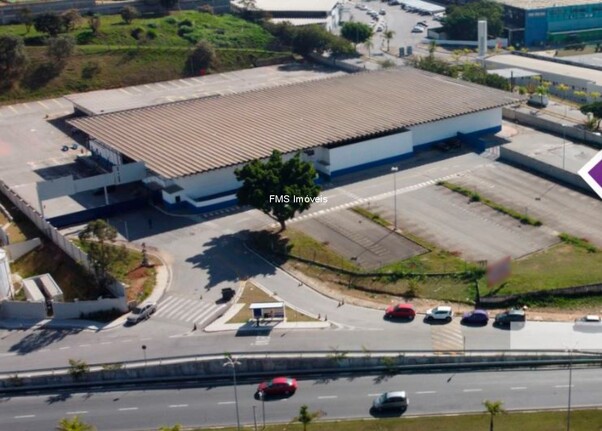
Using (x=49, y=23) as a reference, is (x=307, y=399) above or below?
below

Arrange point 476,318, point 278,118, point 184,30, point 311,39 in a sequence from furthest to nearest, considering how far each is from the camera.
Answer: point 184,30
point 311,39
point 278,118
point 476,318

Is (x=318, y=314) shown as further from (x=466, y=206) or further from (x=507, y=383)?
(x=466, y=206)

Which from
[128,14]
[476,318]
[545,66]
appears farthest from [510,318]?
[128,14]

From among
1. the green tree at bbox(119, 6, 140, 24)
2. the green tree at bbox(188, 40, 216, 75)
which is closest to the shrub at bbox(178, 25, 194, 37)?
the green tree at bbox(119, 6, 140, 24)

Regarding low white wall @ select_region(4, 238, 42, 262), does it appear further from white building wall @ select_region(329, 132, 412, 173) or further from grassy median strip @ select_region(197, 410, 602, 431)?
grassy median strip @ select_region(197, 410, 602, 431)

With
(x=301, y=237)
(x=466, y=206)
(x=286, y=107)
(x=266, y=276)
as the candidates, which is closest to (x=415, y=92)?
(x=286, y=107)

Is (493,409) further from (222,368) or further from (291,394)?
(222,368)
